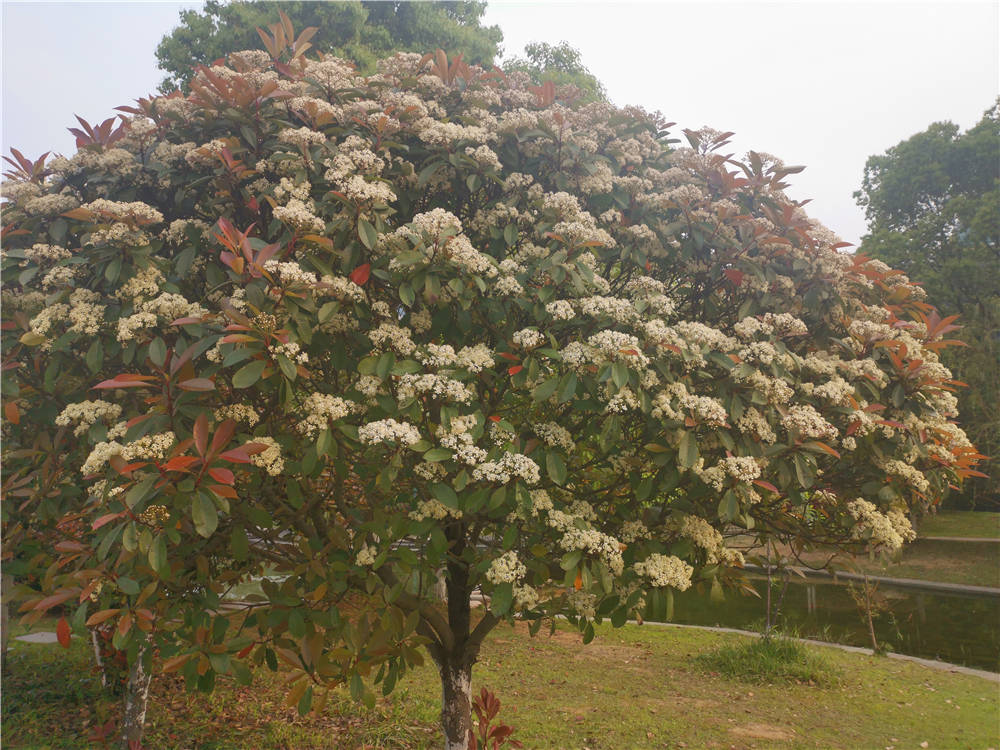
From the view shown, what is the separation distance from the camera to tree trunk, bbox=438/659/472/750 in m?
4.60

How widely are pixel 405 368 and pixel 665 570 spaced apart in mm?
1594

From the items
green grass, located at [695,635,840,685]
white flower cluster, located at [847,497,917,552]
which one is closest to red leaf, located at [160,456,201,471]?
white flower cluster, located at [847,497,917,552]

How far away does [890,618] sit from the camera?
42.2 feet

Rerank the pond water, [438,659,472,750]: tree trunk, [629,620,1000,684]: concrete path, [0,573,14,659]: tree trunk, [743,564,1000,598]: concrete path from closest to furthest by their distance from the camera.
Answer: [438,659,472,750]: tree trunk < [0,573,14,659]: tree trunk < [629,620,1000,684]: concrete path < the pond water < [743,564,1000,598]: concrete path

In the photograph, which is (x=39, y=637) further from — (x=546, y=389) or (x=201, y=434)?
(x=546, y=389)

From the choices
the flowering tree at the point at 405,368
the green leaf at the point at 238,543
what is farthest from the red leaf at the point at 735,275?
the green leaf at the point at 238,543

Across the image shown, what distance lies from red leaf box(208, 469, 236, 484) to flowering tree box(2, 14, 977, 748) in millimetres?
97

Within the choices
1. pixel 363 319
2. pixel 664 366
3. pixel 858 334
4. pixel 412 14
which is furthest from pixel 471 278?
pixel 412 14

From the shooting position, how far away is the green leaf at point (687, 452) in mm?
3127

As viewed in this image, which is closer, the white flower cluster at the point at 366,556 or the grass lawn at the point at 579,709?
the white flower cluster at the point at 366,556

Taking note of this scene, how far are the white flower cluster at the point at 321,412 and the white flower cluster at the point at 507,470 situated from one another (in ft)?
2.25

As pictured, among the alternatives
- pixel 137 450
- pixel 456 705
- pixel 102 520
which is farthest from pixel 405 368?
pixel 456 705

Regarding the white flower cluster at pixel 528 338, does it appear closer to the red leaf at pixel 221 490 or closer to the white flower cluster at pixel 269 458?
the white flower cluster at pixel 269 458

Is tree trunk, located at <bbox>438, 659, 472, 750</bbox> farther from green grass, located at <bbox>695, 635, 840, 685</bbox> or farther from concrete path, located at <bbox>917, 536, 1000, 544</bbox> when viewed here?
concrete path, located at <bbox>917, 536, 1000, 544</bbox>
